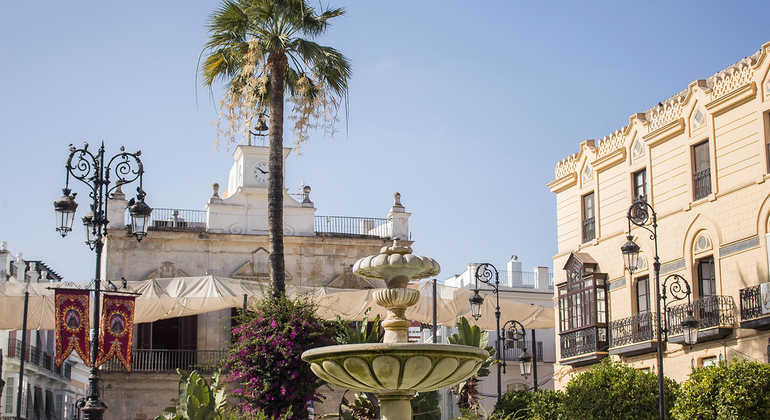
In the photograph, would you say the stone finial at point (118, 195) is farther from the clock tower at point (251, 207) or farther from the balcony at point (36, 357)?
the balcony at point (36, 357)

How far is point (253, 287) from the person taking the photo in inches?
922

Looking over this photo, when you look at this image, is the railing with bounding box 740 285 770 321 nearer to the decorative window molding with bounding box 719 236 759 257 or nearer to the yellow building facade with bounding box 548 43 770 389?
the yellow building facade with bounding box 548 43 770 389

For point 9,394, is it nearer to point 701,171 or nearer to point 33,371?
point 33,371

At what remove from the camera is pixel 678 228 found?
20172mm

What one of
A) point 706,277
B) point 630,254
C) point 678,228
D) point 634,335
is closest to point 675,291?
point 706,277

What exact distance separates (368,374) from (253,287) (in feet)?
48.7

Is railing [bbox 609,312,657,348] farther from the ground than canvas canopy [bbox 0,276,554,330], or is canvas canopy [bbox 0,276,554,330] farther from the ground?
canvas canopy [bbox 0,276,554,330]

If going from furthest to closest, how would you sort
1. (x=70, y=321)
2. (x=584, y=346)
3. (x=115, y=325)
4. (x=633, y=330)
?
(x=584, y=346)
(x=633, y=330)
(x=115, y=325)
(x=70, y=321)

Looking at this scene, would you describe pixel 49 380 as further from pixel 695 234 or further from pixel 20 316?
pixel 695 234

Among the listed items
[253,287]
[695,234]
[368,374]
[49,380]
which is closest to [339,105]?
[253,287]

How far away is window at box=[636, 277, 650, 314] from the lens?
21163 millimetres

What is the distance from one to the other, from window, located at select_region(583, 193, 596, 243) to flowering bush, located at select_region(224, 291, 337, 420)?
33.7ft

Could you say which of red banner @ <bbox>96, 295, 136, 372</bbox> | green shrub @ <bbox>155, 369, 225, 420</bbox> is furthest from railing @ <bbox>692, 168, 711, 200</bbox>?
red banner @ <bbox>96, 295, 136, 372</bbox>

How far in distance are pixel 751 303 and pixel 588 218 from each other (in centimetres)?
700
